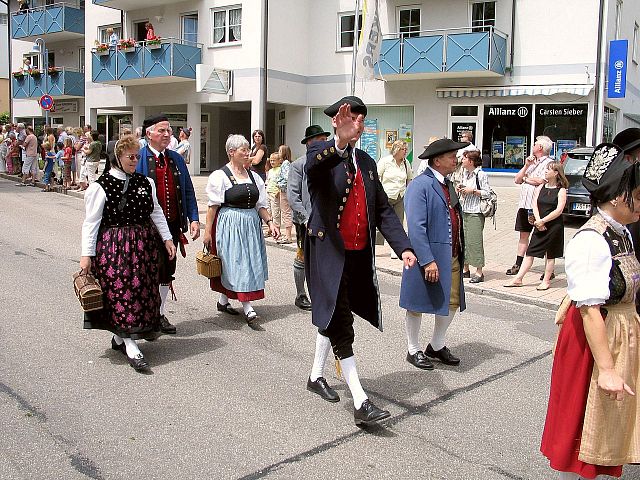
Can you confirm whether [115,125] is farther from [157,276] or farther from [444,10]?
[157,276]

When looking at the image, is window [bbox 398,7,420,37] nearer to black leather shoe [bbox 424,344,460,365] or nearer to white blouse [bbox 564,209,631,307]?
black leather shoe [bbox 424,344,460,365]

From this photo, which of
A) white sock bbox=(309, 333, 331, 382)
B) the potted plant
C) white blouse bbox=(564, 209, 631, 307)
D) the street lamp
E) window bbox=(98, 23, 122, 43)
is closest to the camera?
white blouse bbox=(564, 209, 631, 307)

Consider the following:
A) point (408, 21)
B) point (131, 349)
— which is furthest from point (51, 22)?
point (131, 349)

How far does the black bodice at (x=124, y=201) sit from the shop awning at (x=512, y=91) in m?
17.9

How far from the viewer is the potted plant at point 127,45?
27906 millimetres

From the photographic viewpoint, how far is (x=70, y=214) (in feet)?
51.8

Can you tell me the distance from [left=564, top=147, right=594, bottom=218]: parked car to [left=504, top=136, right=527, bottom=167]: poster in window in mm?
6629

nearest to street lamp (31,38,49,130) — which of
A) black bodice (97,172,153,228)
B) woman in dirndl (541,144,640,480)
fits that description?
black bodice (97,172,153,228)

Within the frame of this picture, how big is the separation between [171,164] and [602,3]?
58.0ft

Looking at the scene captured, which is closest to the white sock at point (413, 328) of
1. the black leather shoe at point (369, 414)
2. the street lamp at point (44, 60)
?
the black leather shoe at point (369, 414)

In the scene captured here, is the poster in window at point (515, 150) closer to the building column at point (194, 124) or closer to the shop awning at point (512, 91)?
the shop awning at point (512, 91)

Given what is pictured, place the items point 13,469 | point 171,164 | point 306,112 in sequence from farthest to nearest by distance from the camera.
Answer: point 306,112, point 171,164, point 13,469

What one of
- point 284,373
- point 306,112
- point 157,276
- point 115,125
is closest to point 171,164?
point 157,276

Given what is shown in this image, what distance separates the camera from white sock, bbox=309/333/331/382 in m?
4.95
